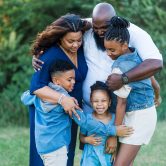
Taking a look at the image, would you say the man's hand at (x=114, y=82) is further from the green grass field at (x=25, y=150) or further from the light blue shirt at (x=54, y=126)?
the green grass field at (x=25, y=150)

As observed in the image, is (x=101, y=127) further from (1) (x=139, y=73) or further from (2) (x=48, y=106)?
(1) (x=139, y=73)

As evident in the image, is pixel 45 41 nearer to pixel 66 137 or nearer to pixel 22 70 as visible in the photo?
pixel 66 137

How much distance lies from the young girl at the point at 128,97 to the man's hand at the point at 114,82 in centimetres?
4

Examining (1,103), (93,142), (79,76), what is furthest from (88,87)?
(1,103)

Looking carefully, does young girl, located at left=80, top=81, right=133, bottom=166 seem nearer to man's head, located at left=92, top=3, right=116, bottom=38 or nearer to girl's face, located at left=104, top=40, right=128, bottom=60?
girl's face, located at left=104, top=40, right=128, bottom=60

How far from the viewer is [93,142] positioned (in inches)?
188

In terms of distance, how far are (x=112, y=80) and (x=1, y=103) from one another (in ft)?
21.4

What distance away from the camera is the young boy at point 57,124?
182 inches

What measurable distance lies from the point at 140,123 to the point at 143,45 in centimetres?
59

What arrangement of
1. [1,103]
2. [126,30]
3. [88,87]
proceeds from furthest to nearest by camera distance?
[1,103] → [88,87] → [126,30]

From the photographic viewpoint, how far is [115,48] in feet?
14.7

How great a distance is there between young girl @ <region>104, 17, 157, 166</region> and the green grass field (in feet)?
7.92

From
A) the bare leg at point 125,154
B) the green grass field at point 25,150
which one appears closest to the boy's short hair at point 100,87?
the bare leg at point 125,154

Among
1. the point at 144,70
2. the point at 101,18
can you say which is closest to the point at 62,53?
the point at 101,18
